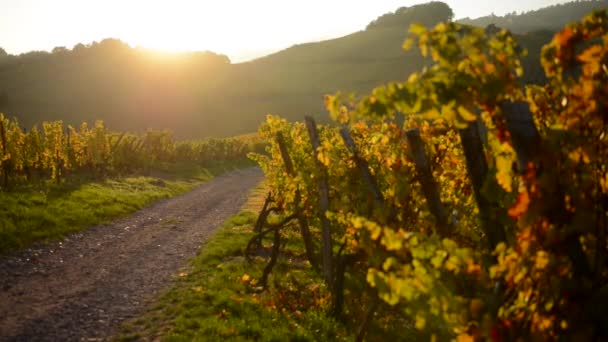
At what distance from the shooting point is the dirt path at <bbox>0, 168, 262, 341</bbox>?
941 cm

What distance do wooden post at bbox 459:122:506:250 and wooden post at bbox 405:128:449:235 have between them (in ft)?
4.11

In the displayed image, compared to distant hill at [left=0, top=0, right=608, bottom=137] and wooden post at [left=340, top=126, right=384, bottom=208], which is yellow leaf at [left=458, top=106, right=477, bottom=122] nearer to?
wooden post at [left=340, top=126, right=384, bottom=208]

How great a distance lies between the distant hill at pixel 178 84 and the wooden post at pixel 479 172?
6776 cm

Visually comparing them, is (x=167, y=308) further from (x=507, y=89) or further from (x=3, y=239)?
(x=507, y=89)

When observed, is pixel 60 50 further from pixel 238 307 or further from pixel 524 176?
pixel 524 176

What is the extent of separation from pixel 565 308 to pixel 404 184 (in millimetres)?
3349

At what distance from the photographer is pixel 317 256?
14.3m

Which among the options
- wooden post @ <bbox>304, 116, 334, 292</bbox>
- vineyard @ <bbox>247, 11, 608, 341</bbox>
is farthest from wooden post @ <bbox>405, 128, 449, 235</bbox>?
wooden post @ <bbox>304, 116, 334, 292</bbox>

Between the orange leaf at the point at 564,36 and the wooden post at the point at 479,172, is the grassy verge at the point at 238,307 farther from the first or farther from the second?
the orange leaf at the point at 564,36

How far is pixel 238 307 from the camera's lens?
10.2 metres

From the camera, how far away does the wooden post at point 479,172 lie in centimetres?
432

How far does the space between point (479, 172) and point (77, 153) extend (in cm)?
3081

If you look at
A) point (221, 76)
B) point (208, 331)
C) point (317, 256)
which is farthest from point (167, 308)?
point (221, 76)

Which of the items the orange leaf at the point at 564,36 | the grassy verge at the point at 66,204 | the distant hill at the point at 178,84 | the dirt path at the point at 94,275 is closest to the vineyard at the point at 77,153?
the grassy verge at the point at 66,204
